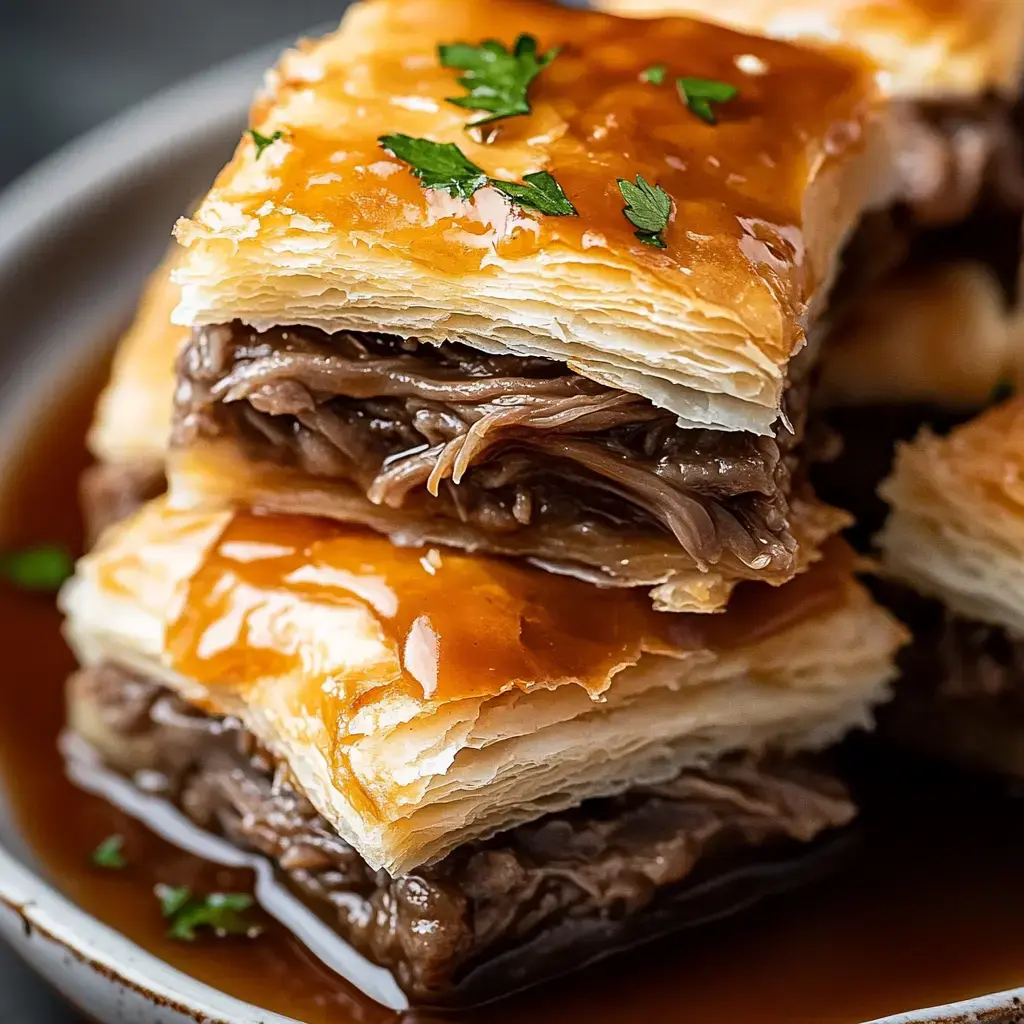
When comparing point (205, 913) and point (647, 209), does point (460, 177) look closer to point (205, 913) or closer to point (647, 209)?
point (647, 209)

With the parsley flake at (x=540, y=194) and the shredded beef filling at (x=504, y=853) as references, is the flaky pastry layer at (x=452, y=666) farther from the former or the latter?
the parsley flake at (x=540, y=194)

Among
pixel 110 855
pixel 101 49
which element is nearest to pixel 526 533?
pixel 110 855

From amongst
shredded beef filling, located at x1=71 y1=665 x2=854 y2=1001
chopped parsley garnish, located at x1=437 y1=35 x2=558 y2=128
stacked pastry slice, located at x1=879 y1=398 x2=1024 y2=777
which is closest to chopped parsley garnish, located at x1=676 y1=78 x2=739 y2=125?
chopped parsley garnish, located at x1=437 y1=35 x2=558 y2=128

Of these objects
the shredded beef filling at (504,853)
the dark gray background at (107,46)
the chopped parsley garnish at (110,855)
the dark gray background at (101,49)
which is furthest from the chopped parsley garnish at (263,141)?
the dark gray background at (107,46)

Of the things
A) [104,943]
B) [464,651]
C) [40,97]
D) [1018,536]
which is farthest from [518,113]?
[40,97]

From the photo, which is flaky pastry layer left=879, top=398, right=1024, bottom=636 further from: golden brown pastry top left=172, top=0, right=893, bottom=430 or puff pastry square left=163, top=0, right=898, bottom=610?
golden brown pastry top left=172, top=0, right=893, bottom=430

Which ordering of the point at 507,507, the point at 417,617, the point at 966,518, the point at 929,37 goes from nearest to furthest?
the point at 417,617 < the point at 507,507 < the point at 966,518 < the point at 929,37

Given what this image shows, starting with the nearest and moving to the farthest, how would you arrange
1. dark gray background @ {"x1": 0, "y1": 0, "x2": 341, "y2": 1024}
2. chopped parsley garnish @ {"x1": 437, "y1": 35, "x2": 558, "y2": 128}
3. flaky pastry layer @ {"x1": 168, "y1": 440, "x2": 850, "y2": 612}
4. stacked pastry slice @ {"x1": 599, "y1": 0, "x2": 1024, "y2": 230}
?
flaky pastry layer @ {"x1": 168, "y1": 440, "x2": 850, "y2": 612}, chopped parsley garnish @ {"x1": 437, "y1": 35, "x2": 558, "y2": 128}, stacked pastry slice @ {"x1": 599, "y1": 0, "x2": 1024, "y2": 230}, dark gray background @ {"x1": 0, "y1": 0, "x2": 341, "y2": 1024}
